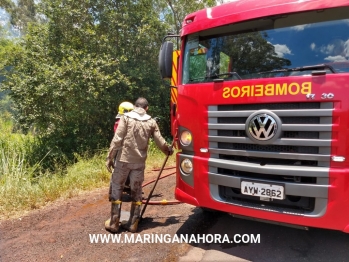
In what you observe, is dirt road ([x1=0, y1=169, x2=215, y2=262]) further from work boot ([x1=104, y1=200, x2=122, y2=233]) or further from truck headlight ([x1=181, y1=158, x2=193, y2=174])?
truck headlight ([x1=181, y1=158, x2=193, y2=174])

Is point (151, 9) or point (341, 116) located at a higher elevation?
point (151, 9)

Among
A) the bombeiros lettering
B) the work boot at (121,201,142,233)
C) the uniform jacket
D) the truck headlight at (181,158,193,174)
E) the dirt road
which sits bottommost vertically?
the dirt road

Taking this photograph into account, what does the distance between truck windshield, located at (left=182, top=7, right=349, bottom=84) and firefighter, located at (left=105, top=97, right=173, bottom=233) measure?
772 millimetres

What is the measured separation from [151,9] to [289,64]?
31.1 ft

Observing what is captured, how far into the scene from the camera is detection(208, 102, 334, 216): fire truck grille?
2467mm

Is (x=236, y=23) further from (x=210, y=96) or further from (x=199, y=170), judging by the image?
(x=199, y=170)

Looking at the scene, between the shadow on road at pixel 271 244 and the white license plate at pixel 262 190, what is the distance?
0.74m

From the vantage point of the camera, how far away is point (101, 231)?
12.1 feet

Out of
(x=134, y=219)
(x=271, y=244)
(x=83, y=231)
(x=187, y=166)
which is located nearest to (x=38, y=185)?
(x=83, y=231)

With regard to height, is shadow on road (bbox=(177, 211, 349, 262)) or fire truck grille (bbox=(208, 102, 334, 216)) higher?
fire truck grille (bbox=(208, 102, 334, 216))

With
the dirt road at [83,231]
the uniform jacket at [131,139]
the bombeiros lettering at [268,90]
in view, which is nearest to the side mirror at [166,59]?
the uniform jacket at [131,139]

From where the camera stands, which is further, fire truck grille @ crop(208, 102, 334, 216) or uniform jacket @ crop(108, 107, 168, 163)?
uniform jacket @ crop(108, 107, 168, 163)

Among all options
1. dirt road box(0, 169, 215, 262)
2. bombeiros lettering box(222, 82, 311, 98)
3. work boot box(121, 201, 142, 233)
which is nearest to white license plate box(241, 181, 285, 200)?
bombeiros lettering box(222, 82, 311, 98)

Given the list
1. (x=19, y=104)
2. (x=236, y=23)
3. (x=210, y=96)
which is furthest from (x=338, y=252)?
(x=19, y=104)
